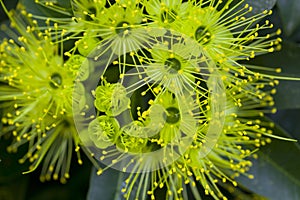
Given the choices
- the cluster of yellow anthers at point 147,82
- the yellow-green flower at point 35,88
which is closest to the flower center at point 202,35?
the cluster of yellow anthers at point 147,82

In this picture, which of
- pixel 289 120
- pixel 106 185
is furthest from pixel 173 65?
pixel 289 120

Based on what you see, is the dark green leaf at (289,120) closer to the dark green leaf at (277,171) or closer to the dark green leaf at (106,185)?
the dark green leaf at (277,171)

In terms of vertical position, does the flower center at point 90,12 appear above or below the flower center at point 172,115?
above

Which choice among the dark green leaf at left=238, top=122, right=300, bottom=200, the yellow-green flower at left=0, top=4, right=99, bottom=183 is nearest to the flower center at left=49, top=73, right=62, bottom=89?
the yellow-green flower at left=0, top=4, right=99, bottom=183

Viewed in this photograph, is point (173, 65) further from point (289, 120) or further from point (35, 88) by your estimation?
point (289, 120)

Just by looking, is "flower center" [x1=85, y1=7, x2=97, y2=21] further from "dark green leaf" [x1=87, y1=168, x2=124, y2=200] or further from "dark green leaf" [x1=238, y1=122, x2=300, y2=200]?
"dark green leaf" [x1=238, y1=122, x2=300, y2=200]

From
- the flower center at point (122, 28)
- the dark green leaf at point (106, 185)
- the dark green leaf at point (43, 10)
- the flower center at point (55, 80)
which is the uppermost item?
the dark green leaf at point (43, 10)

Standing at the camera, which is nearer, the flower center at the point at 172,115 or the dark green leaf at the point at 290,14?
the flower center at the point at 172,115

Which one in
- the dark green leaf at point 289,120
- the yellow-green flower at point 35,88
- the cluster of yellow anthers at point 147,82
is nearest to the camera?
the cluster of yellow anthers at point 147,82

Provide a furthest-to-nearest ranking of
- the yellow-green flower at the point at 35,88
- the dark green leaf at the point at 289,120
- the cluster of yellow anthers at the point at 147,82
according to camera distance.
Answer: the dark green leaf at the point at 289,120, the yellow-green flower at the point at 35,88, the cluster of yellow anthers at the point at 147,82
